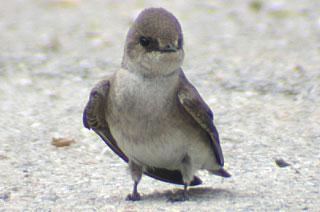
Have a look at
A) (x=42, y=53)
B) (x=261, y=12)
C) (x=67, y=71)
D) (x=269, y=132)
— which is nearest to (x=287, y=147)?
(x=269, y=132)

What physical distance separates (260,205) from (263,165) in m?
1.36

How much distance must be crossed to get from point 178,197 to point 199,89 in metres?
3.62

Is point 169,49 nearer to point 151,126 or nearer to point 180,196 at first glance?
point 151,126

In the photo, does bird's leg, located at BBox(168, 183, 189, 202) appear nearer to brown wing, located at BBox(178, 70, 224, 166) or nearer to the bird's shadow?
the bird's shadow

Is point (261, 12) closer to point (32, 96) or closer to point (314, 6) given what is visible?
point (314, 6)

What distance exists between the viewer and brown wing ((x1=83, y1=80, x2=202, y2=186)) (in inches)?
210

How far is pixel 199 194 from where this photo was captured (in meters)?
5.39

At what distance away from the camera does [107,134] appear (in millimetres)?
5598

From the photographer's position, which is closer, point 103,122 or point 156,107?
point 156,107

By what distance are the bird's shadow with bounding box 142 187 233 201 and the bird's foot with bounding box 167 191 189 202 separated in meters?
0.03

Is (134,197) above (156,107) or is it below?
below

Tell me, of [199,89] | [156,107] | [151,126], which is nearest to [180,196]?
[151,126]

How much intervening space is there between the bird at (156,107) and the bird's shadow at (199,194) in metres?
0.09

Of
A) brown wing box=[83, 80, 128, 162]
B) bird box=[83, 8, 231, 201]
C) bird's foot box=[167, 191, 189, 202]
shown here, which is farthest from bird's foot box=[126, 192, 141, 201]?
brown wing box=[83, 80, 128, 162]
